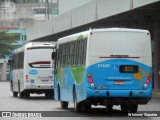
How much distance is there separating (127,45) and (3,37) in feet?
349

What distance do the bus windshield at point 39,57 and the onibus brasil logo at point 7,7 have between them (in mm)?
124662

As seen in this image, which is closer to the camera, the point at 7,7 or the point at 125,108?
the point at 125,108

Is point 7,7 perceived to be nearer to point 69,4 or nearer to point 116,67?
point 69,4

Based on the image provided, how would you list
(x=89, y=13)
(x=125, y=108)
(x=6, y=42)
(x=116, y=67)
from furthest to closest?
(x=6, y=42), (x=89, y=13), (x=125, y=108), (x=116, y=67)

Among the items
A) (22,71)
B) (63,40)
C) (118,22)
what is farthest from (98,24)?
(63,40)

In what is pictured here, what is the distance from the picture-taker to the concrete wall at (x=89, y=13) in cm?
4109

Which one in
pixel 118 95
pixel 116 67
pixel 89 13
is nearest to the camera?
pixel 118 95

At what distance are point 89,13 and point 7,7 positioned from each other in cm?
11557

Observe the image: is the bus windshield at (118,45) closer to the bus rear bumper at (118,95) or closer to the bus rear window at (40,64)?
the bus rear bumper at (118,95)

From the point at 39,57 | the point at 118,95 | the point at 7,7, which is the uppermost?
the point at 7,7

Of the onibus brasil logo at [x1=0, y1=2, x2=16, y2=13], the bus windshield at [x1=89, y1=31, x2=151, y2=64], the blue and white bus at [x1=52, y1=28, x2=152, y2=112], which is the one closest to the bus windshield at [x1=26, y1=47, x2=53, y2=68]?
the blue and white bus at [x1=52, y1=28, x2=152, y2=112]

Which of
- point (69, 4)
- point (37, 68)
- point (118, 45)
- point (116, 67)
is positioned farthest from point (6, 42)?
point (116, 67)

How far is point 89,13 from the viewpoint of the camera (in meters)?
49.7

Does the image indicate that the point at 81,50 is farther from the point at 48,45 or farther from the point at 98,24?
the point at 98,24
